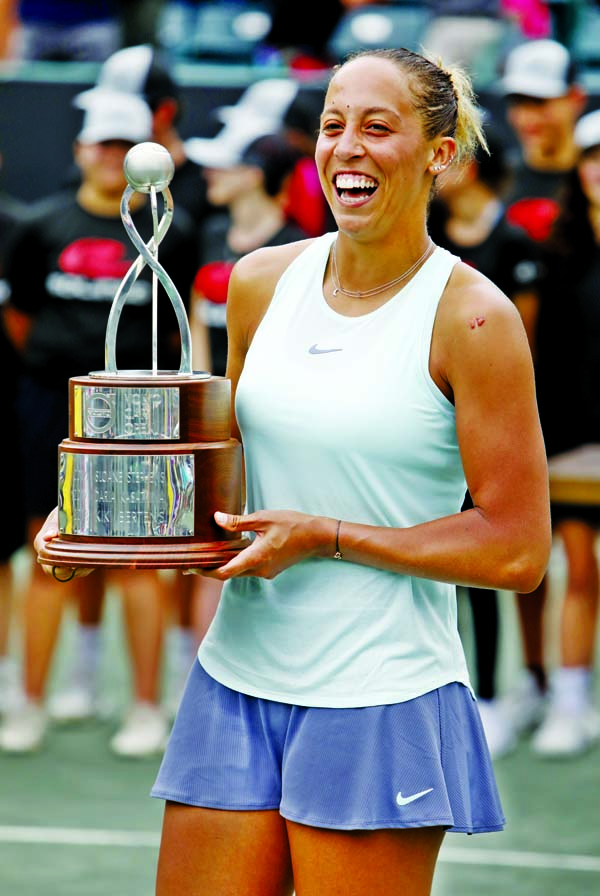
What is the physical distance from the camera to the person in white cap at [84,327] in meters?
5.51

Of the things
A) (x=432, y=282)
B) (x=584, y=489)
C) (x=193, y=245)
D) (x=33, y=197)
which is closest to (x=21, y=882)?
(x=584, y=489)

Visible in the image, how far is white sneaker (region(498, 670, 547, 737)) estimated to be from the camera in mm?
5734

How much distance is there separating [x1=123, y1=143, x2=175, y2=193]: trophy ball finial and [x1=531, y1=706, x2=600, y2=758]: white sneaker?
3.56 metres

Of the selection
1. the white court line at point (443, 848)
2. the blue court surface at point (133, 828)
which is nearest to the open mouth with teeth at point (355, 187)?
the blue court surface at point (133, 828)

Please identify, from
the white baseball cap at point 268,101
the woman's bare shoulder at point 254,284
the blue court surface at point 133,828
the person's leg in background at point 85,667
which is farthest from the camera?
the white baseball cap at point 268,101

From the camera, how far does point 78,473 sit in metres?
2.29

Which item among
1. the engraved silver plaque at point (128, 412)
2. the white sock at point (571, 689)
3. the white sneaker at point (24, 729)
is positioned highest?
the engraved silver plaque at point (128, 412)

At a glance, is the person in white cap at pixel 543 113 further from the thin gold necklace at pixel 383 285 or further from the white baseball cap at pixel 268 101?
the thin gold necklace at pixel 383 285

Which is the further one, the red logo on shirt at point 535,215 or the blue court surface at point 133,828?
the red logo on shirt at point 535,215

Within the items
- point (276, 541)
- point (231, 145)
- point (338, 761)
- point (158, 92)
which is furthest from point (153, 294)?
point (158, 92)

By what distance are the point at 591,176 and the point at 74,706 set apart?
2483 millimetres

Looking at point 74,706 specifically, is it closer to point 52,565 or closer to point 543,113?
point 543,113

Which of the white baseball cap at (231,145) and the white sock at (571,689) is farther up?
the white baseball cap at (231,145)

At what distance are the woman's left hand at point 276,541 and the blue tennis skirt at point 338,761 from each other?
0.22 metres
